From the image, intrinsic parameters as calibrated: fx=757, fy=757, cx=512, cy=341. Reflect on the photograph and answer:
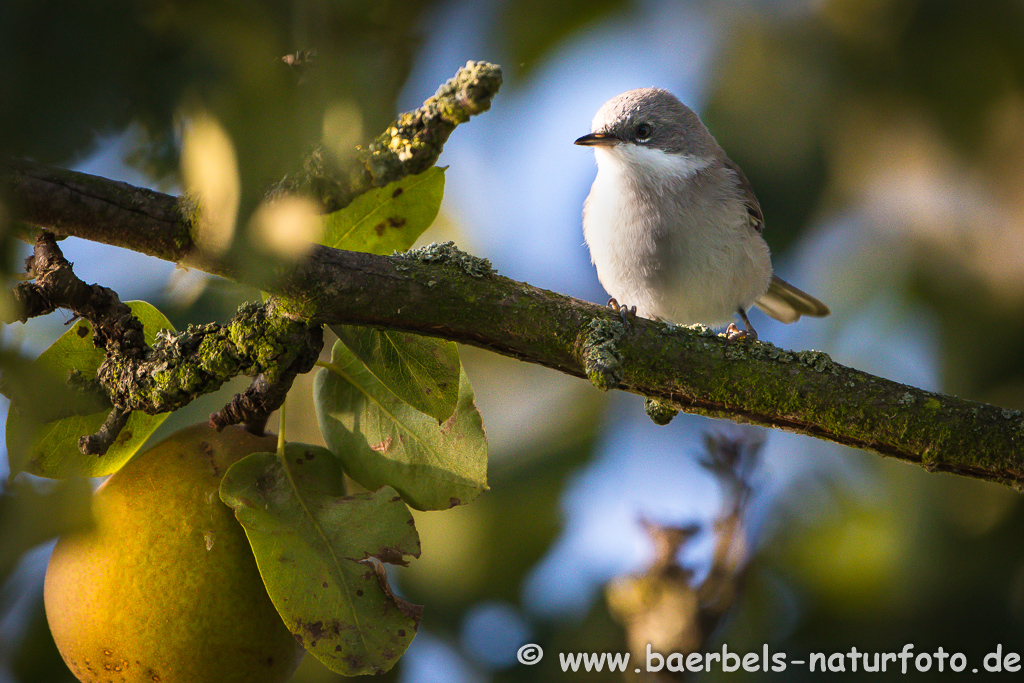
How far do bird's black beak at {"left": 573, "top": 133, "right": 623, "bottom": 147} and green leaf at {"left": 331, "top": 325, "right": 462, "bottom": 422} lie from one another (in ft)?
6.43

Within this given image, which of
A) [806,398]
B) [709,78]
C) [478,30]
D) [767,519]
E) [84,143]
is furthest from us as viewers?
[709,78]

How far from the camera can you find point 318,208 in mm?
498

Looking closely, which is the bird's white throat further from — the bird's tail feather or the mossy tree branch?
the mossy tree branch

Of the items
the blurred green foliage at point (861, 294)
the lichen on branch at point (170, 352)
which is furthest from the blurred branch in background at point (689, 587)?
the lichen on branch at point (170, 352)

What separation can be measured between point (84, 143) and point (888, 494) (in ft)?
10.4

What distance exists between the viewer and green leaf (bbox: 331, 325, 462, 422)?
48.0 inches

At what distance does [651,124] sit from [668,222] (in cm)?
57

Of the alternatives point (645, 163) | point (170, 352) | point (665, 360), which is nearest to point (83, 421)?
point (170, 352)

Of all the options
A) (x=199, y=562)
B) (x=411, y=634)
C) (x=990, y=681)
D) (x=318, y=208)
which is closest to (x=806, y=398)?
(x=411, y=634)

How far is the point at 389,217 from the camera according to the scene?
1.39 metres

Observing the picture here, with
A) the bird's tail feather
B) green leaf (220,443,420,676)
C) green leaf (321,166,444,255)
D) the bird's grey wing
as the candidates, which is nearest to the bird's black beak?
the bird's grey wing

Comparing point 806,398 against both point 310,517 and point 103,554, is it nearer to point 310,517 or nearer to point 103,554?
point 310,517

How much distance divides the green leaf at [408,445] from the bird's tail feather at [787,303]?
2471 mm

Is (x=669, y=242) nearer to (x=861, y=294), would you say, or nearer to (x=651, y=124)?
(x=651, y=124)
